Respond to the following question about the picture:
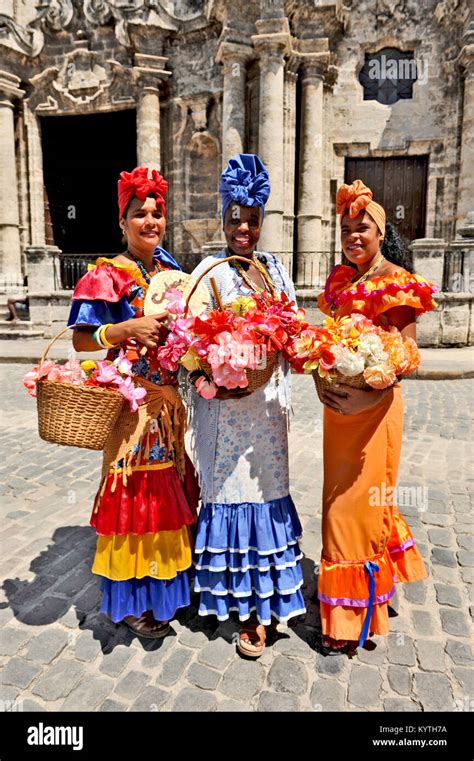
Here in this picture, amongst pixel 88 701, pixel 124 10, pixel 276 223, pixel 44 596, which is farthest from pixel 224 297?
pixel 124 10

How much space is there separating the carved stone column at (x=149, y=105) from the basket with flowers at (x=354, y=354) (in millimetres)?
13803

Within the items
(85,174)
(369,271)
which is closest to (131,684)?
(369,271)

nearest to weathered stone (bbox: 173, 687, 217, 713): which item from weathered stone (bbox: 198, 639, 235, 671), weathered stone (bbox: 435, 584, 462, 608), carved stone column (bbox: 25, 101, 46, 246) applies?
weathered stone (bbox: 198, 639, 235, 671)

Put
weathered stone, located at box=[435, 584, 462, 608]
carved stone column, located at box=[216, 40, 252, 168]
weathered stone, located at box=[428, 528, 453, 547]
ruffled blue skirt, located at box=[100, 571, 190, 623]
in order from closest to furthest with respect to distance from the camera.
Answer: ruffled blue skirt, located at box=[100, 571, 190, 623] < weathered stone, located at box=[435, 584, 462, 608] < weathered stone, located at box=[428, 528, 453, 547] < carved stone column, located at box=[216, 40, 252, 168]

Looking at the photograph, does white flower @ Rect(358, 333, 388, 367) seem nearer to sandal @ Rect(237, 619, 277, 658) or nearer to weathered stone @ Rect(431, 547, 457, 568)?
sandal @ Rect(237, 619, 277, 658)

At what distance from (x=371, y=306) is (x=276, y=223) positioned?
10.8 m

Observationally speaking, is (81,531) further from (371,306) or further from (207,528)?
(371,306)

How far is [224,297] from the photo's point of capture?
2479 millimetres

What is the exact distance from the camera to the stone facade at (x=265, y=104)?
40.9 ft

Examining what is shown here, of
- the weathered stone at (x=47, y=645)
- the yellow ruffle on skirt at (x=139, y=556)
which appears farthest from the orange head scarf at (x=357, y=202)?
the weathered stone at (x=47, y=645)

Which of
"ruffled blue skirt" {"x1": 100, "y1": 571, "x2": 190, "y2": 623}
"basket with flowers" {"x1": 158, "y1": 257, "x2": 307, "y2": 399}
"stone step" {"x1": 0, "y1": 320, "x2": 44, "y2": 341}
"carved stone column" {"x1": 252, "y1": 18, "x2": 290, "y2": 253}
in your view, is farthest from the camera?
"stone step" {"x1": 0, "y1": 320, "x2": 44, "y2": 341}

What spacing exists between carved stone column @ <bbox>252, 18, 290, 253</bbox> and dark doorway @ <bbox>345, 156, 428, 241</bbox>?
9.12 feet

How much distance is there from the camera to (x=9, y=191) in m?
15.9

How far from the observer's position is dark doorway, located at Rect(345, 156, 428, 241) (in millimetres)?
14070
